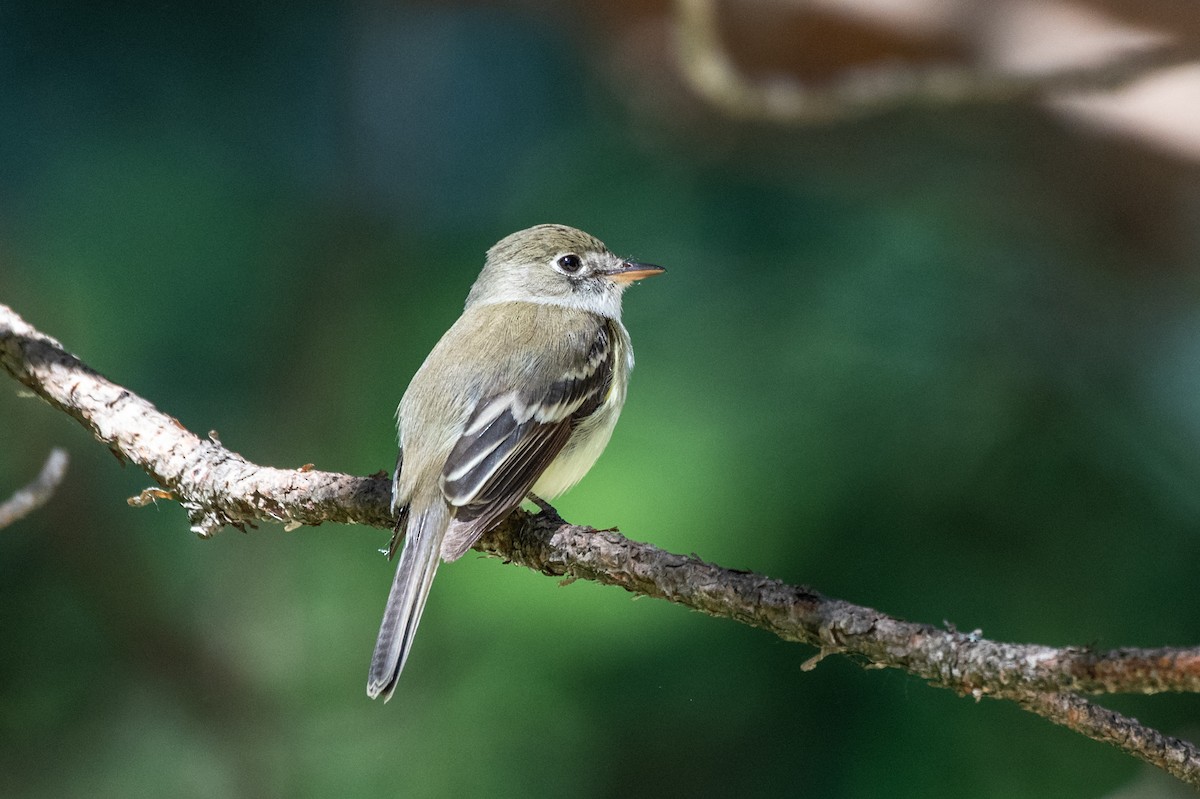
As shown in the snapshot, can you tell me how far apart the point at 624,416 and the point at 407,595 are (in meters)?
1.59

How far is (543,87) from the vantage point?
19.6 ft

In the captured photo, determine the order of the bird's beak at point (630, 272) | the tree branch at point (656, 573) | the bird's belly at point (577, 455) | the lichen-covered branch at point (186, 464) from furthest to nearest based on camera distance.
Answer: the bird's beak at point (630, 272) → the bird's belly at point (577, 455) → the lichen-covered branch at point (186, 464) → the tree branch at point (656, 573)

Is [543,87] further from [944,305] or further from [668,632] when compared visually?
[668,632]

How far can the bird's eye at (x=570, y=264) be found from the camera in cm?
393

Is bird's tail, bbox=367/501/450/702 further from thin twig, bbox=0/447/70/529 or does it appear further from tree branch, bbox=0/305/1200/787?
thin twig, bbox=0/447/70/529

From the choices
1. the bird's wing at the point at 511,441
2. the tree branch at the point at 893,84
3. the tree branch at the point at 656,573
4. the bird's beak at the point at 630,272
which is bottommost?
the tree branch at the point at 656,573

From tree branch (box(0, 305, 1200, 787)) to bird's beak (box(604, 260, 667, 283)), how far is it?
1.24 metres

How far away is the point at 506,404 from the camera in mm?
3137

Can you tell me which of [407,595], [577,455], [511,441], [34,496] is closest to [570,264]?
[577,455]

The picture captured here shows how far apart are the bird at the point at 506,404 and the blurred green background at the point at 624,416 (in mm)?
557

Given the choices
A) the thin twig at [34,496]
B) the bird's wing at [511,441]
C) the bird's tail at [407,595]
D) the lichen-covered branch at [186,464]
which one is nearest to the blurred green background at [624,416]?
the bird's wing at [511,441]

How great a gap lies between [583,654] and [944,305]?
1851mm

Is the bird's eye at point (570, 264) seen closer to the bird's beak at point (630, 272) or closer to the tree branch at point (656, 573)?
the bird's beak at point (630, 272)

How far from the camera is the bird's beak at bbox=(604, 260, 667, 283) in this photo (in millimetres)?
3867
